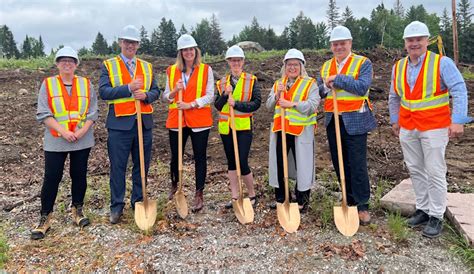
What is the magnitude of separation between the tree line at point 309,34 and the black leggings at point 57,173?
47113mm

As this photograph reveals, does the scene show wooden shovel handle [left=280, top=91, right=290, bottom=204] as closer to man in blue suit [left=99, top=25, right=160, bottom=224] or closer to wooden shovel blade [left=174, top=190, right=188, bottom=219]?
wooden shovel blade [left=174, top=190, right=188, bottom=219]

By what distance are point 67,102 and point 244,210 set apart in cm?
224

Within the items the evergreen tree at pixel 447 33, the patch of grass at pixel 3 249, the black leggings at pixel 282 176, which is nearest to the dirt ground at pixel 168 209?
the patch of grass at pixel 3 249

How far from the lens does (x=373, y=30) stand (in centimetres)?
5519

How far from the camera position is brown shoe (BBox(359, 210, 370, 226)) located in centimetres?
443

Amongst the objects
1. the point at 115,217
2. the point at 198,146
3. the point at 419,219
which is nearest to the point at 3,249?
the point at 115,217

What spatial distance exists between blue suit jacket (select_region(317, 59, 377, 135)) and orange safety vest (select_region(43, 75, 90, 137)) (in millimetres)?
2652

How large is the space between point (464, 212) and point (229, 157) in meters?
2.62

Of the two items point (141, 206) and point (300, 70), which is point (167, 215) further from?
point (300, 70)

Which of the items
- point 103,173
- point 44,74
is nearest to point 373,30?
point 44,74

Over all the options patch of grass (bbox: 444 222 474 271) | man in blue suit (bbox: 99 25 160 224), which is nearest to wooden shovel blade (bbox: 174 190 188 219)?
man in blue suit (bbox: 99 25 160 224)

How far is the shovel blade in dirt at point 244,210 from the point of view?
15.1ft

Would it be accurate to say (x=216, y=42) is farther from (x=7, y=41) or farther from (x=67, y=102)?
(x=67, y=102)

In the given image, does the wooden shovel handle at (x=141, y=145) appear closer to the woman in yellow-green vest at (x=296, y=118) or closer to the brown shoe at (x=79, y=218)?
the brown shoe at (x=79, y=218)
